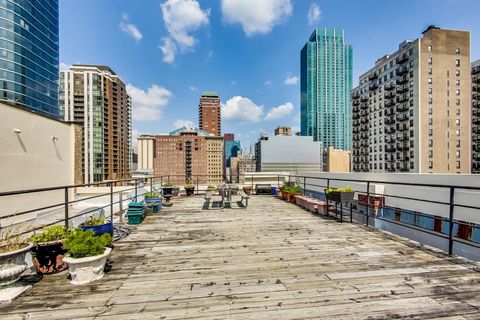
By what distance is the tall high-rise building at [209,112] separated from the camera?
151125 mm

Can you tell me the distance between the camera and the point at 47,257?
2.89 metres

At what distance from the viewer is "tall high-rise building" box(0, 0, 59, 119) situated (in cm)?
4403

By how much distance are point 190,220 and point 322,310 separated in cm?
455

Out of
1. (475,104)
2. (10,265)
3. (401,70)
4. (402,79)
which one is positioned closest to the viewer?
(10,265)

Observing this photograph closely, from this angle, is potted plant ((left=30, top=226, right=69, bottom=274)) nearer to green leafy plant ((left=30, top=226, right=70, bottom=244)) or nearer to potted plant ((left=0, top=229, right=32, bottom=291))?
green leafy plant ((left=30, top=226, right=70, bottom=244))

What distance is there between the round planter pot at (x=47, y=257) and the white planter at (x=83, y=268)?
422 mm

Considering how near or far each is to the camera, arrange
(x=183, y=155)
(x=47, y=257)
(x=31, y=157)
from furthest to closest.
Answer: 1. (x=183, y=155)
2. (x=31, y=157)
3. (x=47, y=257)

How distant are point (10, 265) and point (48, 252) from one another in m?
0.55

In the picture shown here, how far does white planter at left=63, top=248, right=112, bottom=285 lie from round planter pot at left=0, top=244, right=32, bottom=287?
42cm

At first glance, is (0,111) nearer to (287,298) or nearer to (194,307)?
(194,307)

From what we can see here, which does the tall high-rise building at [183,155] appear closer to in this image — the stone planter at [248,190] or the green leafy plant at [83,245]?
the stone planter at [248,190]

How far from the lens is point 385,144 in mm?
52875

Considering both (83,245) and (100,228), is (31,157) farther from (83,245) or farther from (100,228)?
(83,245)

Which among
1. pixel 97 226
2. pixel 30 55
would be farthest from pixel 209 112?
pixel 97 226
